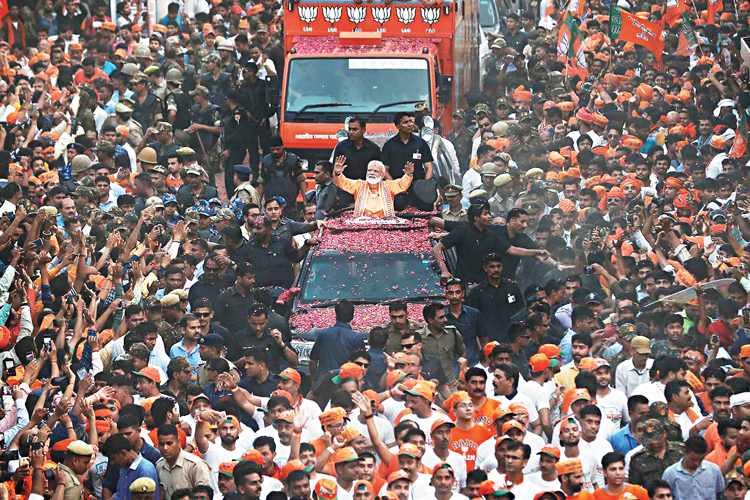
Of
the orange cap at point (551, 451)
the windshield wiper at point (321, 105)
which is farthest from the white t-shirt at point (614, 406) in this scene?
the windshield wiper at point (321, 105)

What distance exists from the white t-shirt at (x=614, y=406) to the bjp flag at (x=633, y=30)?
37.1 ft

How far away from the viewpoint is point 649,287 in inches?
588

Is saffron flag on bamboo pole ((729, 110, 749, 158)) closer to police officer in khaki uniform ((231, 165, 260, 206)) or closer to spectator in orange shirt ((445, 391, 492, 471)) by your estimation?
police officer in khaki uniform ((231, 165, 260, 206))

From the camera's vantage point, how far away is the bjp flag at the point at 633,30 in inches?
906

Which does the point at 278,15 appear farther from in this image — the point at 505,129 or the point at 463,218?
the point at 463,218

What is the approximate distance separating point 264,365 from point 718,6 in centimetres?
1387

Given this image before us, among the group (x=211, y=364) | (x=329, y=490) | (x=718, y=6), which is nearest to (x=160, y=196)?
(x=211, y=364)

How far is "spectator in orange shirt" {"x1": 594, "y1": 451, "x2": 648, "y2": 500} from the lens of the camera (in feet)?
36.7

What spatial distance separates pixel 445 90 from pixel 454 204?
403 centimetres

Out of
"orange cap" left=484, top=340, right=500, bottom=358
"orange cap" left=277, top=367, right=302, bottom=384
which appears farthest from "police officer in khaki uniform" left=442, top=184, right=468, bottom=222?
"orange cap" left=277, top=367, right=302, bottom=384

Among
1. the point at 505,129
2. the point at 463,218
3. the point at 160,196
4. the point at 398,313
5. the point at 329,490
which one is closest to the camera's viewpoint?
the point at 329,490

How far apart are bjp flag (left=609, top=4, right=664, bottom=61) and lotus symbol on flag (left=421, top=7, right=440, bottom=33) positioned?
3.61 metres

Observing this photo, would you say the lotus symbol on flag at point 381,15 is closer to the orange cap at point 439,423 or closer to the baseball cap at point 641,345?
the baseball cap at point 641,345

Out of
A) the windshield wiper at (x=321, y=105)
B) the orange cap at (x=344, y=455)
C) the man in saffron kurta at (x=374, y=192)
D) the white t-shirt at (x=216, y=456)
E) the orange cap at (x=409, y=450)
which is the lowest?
the white t-shirt at (x=216, y=456)
